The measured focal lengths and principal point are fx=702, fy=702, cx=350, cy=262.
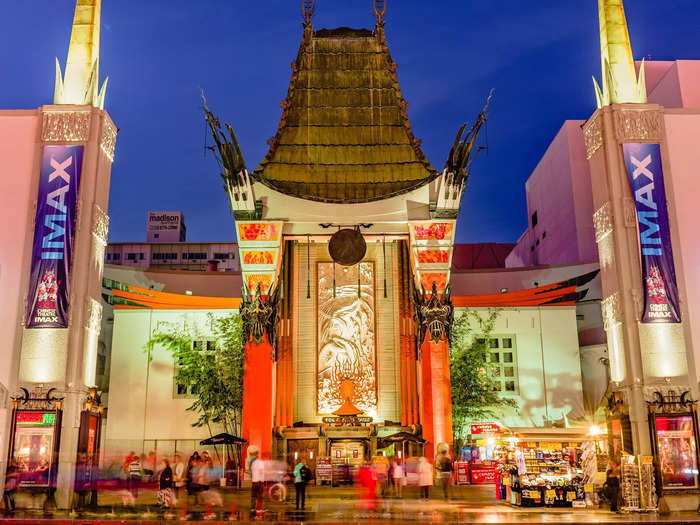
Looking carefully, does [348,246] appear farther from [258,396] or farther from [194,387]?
[194,387]

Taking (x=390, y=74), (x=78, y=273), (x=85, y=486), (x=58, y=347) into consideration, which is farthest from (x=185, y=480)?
(x=390, y=74)

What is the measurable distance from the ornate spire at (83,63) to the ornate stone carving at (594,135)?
12567 mm

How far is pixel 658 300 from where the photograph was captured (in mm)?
16438

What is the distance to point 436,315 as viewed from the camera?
23016mm

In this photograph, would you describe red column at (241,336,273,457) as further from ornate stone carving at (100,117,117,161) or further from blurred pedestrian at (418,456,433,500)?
ornate stone carving at (100,117,117,161)

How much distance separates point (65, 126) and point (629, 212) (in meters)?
14.0

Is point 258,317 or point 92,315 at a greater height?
point 258,317

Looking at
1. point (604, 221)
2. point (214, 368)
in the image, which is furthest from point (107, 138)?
point (604, 221)

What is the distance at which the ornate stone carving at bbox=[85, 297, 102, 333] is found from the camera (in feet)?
54.8

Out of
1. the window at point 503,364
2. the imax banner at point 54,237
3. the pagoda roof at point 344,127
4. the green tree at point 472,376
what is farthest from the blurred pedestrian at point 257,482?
the window at point 503,364

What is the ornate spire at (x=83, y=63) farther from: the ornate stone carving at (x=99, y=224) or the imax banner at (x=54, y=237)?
the ornate stone carving at (x=99, y=224)

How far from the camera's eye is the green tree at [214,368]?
26.0 meters

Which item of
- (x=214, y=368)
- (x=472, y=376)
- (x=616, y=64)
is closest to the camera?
(x=616, y=64)

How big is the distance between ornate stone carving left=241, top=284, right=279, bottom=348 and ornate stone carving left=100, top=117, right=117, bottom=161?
7031 mm
